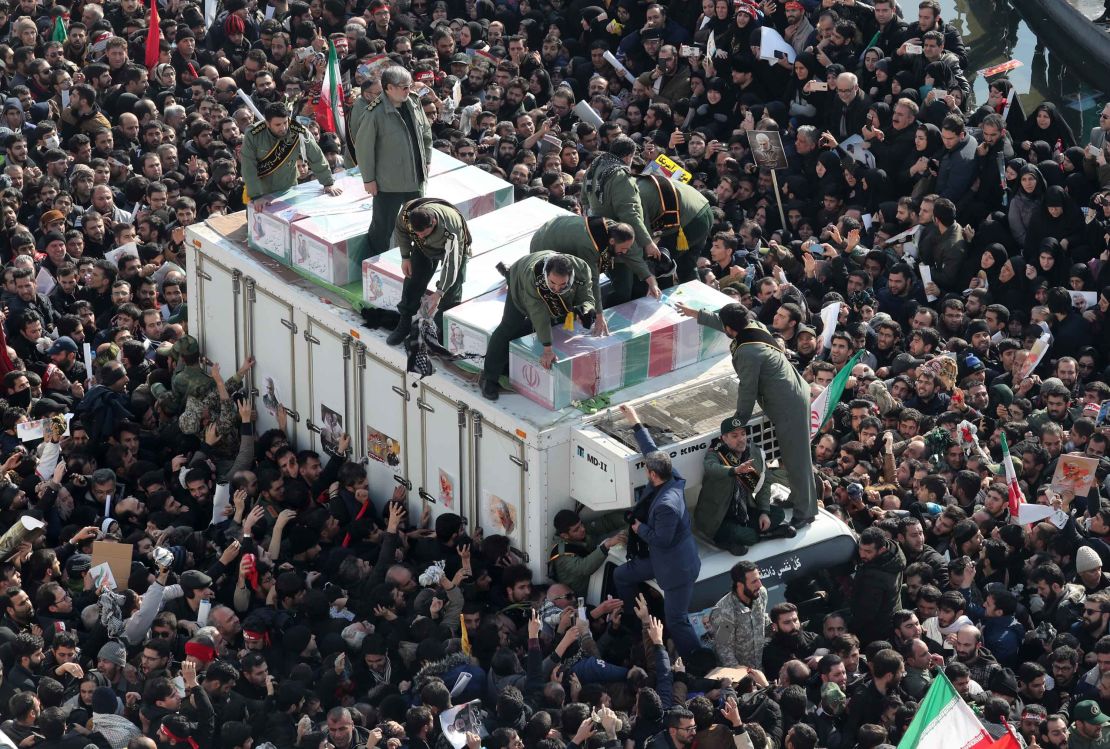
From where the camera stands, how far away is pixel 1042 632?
12.7 meters

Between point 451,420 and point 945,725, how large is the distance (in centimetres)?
493

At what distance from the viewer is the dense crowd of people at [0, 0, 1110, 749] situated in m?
12.2

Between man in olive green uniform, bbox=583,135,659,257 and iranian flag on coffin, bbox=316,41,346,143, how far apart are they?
523 centimetres

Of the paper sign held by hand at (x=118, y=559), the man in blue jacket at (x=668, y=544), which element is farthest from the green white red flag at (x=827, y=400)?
the paper sign held by hand at (x=118, y=559)

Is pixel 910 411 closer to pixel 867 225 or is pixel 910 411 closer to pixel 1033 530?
pixel 1033 530

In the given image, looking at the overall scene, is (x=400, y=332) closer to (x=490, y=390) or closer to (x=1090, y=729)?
(x=490, y=390)

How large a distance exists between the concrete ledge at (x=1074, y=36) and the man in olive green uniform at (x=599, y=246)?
1257cm

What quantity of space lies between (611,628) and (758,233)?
644 cm

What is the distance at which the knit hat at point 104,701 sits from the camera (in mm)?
12172

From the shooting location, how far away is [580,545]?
1356 centimetres

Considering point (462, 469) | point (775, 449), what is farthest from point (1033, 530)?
point (462, 469)

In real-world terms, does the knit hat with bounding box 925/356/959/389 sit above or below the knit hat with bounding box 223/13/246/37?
above

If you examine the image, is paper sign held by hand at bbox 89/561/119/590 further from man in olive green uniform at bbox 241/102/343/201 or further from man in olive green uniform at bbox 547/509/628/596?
man in olive green uniform at bbox 241/102/343/201

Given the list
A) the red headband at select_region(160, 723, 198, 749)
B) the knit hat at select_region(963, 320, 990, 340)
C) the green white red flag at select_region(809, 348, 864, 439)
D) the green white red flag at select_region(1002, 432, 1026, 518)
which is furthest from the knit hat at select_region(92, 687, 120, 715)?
the knit hat at select_region(963, 320, 990, 340)
